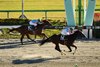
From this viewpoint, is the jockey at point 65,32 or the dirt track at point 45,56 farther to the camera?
the jockey at point 65,32

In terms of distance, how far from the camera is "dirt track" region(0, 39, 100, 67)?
13867mm

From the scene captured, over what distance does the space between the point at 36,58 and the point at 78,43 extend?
4557 millimetres

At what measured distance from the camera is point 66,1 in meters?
23.1

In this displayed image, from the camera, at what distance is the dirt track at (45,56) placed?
13867 mm

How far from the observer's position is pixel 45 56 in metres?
15.4

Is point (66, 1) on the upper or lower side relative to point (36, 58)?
upper

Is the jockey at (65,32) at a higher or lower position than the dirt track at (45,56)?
higher

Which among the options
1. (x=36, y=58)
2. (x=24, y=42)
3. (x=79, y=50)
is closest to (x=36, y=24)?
(x=24, y=42)

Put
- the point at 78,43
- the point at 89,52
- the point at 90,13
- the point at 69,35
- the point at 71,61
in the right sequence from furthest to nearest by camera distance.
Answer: the point at 90,13 → the point at 78,43 → the point at 89,52 → the point at 69,35 → the point at 71,61

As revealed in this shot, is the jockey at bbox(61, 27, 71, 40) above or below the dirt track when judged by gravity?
above

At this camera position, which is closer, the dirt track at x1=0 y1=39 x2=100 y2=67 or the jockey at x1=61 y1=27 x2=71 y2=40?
the dirt track at x1=0 y1=39 x2=100 y2=67

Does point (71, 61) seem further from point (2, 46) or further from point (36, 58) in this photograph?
point (2, 46)

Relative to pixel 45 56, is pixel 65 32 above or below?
above

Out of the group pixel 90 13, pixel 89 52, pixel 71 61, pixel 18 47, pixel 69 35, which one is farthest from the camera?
pixel 90 13
